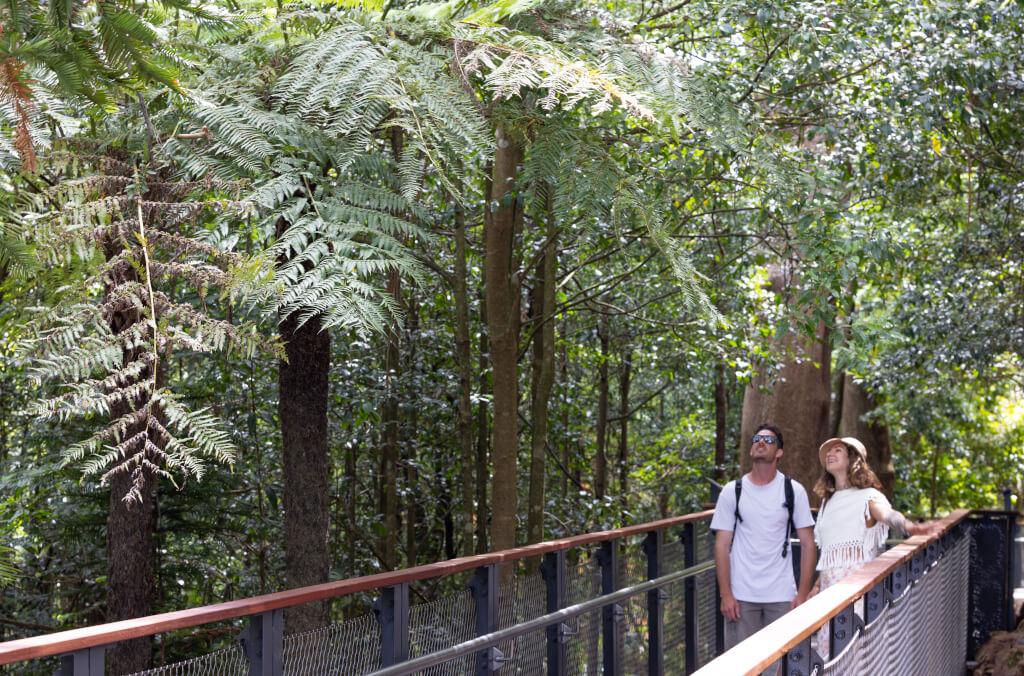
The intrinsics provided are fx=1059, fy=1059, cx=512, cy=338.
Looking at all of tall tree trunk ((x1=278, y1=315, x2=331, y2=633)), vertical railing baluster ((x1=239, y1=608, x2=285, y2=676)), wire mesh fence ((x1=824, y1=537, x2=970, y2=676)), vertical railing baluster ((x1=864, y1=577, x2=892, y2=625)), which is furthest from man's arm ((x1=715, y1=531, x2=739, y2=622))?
vertical railing baluster ((x1=239, y1=608, x2=285, y2=676))

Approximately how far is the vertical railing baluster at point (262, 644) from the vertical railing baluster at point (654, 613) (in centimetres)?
352

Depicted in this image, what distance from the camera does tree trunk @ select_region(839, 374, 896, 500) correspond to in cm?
1622

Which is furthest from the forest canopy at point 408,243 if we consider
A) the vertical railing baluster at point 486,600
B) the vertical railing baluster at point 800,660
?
the vertical railing baluster at point 800,660

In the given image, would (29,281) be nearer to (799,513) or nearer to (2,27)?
(2,27)

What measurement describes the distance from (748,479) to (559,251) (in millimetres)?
4862

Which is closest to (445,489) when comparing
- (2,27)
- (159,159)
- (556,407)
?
(556,407)

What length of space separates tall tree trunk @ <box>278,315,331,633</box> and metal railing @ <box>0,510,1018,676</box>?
1300 mm

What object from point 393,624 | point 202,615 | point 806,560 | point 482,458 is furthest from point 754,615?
point 482,458

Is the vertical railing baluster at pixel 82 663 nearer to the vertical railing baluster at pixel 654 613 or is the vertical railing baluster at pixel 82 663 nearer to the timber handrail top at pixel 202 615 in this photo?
the timber handrail top at pixel 202 615

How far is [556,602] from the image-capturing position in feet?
18.3

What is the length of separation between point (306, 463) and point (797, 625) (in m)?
4.15

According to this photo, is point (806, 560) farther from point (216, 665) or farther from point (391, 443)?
point (391, 443)

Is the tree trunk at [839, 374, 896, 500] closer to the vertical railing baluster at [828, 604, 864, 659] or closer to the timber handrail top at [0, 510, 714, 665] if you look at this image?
the timber handrail top at [0, 510, 714, 665]

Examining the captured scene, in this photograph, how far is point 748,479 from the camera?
18.3ft
